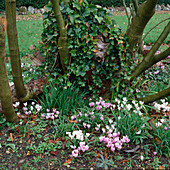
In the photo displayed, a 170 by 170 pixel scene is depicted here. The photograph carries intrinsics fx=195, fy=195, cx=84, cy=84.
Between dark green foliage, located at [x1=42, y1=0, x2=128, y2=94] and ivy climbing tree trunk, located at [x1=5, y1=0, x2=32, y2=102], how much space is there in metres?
0.63

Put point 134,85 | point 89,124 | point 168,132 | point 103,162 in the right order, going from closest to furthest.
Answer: point 103,162 → point 168,132 → point 89,124 → point 134,85

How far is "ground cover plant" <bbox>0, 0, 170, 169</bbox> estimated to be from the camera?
215 centimetres

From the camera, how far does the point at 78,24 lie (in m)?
2.85

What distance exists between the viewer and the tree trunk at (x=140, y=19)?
284 cm

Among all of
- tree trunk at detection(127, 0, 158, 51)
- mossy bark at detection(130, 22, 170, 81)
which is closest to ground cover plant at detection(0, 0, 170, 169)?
mossy bark at detection(130, 22, 170, 81)

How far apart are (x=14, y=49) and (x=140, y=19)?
1.92 meters

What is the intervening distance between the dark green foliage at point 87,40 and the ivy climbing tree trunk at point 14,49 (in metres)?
0.63

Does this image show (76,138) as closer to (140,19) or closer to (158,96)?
(158,96)

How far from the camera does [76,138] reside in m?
2.26

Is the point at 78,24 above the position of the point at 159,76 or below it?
above

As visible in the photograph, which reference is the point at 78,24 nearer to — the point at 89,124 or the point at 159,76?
the point at 89,124

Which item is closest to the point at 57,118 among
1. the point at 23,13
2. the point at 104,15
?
the point at 104,15

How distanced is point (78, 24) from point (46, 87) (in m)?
1.08

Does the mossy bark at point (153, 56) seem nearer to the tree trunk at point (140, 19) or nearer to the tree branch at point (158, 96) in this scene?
the tree trunk at point (140, 19)
